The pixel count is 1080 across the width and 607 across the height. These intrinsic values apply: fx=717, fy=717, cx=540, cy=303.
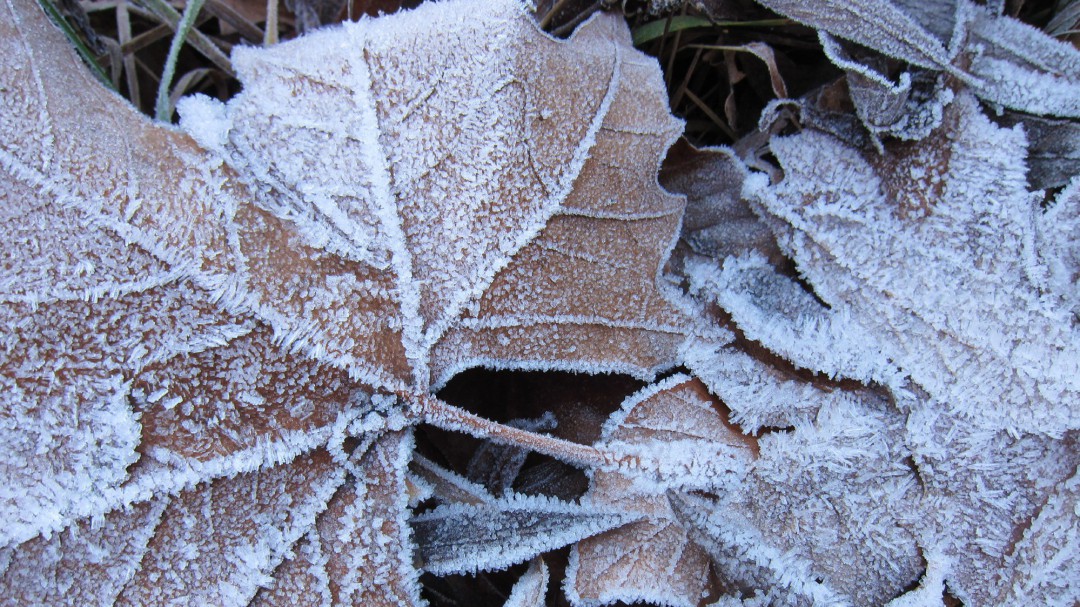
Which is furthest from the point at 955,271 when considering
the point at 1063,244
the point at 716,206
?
the point at 716,206

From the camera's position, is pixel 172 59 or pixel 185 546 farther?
pixel 172 59

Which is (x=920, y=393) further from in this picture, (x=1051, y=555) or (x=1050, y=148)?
(x=1050, y=148)

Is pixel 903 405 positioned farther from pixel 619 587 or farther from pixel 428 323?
pixel 428 323

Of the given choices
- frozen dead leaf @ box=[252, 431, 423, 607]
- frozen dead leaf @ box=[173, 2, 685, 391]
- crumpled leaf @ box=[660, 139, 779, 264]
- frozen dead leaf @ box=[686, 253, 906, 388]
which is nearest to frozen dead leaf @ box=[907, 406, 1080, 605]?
frozen dead leaf @ box=[686, 253, 906, 388]

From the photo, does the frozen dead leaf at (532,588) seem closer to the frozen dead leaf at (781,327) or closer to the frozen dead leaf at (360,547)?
the frozen dead leaf at (360,547)

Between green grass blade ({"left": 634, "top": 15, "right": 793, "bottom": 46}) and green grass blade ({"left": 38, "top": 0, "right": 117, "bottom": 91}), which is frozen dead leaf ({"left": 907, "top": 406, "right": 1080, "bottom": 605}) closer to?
green grass blade ({"left": 634, "top": 15, "right": 793, "bottom": 46})
